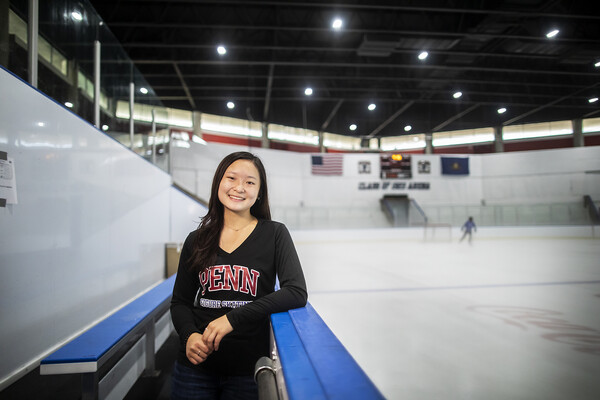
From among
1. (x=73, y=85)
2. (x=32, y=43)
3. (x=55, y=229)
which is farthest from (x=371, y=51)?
(x=55, y=229)

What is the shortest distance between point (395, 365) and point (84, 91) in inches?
126

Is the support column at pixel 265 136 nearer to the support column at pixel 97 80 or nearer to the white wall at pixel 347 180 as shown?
the white wall at pixel 347 180

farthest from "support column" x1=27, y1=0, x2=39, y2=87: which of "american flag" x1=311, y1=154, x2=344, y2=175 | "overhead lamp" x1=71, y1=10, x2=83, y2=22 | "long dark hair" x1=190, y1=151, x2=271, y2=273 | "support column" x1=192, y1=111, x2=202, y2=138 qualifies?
"support column" x1=192, y1=111, x2=202, y2=138

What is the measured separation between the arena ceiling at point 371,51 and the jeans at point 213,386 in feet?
6.82

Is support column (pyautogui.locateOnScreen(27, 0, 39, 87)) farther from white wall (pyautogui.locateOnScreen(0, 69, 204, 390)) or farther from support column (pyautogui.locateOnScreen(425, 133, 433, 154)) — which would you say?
support column (pyautogui.locateOnScreen(425, 133, 433, 154))

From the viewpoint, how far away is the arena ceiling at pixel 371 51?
180 cm

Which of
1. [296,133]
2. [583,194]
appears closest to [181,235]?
[583,194]

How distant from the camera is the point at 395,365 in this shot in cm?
189

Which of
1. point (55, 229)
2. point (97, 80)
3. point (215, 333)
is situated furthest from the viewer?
point (97, 80)

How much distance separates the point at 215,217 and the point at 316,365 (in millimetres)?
819

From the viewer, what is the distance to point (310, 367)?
0.81m

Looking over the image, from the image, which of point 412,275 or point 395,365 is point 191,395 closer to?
point 395,365

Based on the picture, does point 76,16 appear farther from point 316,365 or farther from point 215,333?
point 316,365

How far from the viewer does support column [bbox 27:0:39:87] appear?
5.86ft
